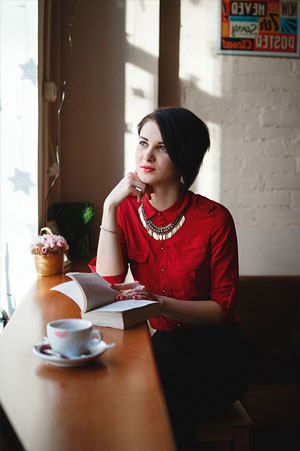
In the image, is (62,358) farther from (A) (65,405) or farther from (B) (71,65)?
(B) (71,65)

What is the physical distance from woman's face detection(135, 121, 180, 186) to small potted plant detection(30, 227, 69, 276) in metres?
0.53

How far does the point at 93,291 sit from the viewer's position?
3.82 ft

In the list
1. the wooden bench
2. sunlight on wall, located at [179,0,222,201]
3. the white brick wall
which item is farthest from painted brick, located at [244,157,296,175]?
the wooden bench

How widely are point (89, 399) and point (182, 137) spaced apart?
98 centimetres

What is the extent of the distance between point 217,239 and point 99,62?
1.40m

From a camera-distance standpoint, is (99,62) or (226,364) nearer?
(226,364)

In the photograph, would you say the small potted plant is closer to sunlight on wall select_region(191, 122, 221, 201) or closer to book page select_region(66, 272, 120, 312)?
book page select_region(66, 272, 120, 312)

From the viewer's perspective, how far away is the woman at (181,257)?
1386mm

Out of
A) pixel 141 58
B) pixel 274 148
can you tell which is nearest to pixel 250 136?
pixel 274 148

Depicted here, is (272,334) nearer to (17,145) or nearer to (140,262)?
(140,262)

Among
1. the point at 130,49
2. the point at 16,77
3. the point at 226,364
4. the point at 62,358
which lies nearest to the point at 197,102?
the point at 130,49

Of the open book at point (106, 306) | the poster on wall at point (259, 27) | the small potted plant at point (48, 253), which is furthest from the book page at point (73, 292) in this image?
the poster on wall at point (259, 27)

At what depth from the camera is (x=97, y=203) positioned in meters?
2.50

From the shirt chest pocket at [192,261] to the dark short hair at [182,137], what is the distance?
0.27 metres
